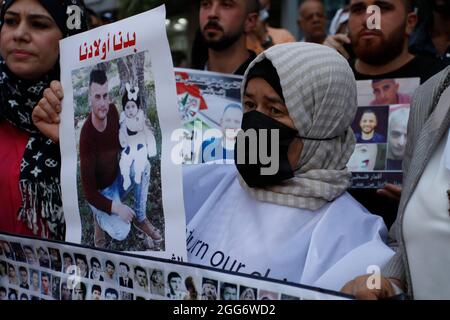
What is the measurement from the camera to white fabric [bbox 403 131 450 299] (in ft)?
4.95

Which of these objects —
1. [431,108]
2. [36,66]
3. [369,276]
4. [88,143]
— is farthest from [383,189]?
[36,66]

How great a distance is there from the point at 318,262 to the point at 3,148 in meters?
1.24

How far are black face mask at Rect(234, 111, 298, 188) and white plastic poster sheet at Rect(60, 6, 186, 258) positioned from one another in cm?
26

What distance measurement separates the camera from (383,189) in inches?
96.5

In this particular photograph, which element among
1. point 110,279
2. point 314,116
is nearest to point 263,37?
point 314,116

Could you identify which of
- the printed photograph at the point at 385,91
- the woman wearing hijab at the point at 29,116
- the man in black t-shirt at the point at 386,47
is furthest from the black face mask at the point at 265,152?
the man in black t-shirt at the point at 386,47

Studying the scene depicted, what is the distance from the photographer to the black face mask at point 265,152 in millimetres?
1906

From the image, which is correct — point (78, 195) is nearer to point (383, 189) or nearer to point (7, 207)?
point (7, 207)

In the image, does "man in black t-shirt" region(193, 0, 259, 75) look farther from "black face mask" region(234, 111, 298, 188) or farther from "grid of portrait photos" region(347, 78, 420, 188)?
"black face mask" region(234, 111, 298, 188)

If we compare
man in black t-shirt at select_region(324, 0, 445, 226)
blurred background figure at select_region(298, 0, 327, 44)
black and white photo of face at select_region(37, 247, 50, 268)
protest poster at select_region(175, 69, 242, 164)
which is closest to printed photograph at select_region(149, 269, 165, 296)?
black and white photo of face at select_region(37, 247, 50, 268)

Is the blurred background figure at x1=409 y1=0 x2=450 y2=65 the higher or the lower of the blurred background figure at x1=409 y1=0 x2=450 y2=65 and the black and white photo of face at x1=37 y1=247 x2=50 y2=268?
the higher

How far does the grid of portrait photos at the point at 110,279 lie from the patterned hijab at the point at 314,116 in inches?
18.4

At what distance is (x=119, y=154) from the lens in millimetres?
1878
